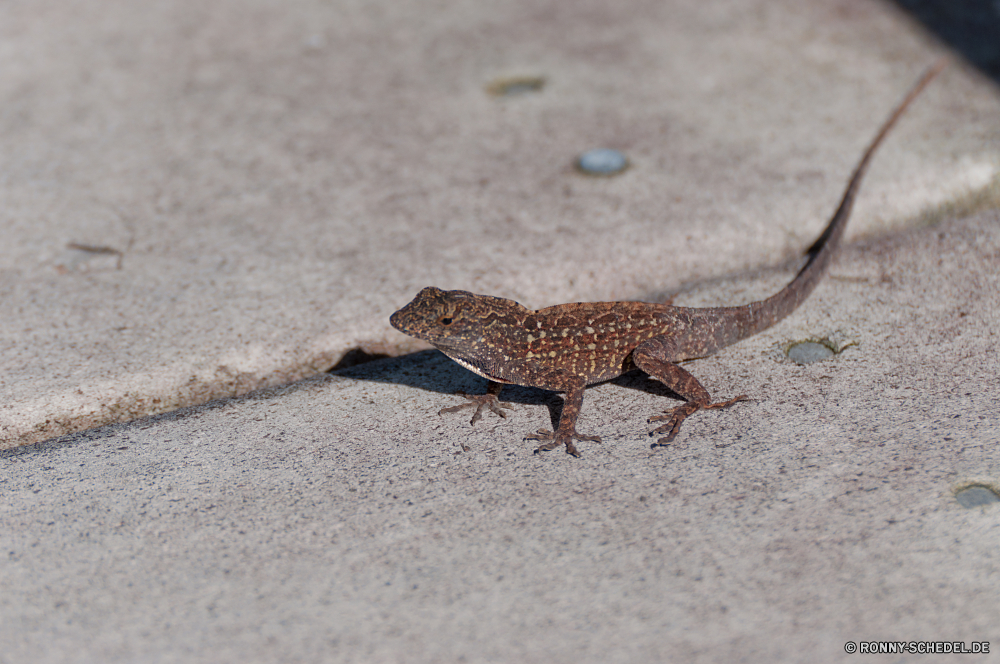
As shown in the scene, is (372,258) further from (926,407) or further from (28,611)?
(926,407)

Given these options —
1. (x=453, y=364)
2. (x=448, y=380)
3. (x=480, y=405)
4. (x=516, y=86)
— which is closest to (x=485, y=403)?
(x=480, y=405)

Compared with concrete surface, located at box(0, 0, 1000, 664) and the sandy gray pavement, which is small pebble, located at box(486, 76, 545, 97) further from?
the sandy gray pavement

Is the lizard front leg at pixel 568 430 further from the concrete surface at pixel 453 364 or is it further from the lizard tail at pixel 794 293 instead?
the lizard tail at pixel 794 293

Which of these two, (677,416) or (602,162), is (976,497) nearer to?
(677,416)

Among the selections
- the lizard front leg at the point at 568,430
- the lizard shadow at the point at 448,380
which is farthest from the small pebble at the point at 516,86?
the lizard front leg at the point at 568,430

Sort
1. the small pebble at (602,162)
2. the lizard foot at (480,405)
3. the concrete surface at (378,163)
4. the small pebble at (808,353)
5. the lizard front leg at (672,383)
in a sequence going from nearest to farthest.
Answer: the lizard front leg at (672,383), the lizard foot at (480,405), the small pebble at (808,353), the concrete surface at (378,163), the small pebble at (602,162)
